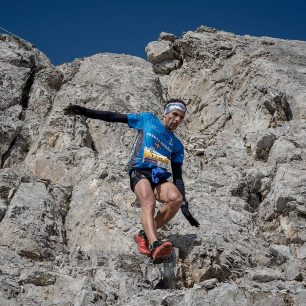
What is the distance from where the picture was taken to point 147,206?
25.8 feet

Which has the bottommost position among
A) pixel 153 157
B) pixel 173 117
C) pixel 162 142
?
pixel 153 157

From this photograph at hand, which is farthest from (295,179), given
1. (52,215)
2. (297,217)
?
(52,215)

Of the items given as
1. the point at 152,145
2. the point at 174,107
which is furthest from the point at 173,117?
the point at 152,145

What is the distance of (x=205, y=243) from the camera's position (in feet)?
27.3

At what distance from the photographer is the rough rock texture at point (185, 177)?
6.99 meters

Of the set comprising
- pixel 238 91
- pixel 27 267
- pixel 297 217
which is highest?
pixel 238 91

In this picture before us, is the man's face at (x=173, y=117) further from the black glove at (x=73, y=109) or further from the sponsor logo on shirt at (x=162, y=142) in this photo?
the black glove at (x=73, y=109)

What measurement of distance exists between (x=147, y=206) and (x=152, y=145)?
143cm

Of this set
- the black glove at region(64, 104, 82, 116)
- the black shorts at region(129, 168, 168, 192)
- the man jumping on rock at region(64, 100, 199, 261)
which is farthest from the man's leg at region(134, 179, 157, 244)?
A: the black glove at region(64, 104, 82, 116)

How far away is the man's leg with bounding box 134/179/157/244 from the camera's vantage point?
297 inches

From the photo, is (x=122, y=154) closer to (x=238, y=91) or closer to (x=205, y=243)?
(x=205, y=243)

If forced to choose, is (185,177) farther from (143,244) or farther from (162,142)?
(143,244)

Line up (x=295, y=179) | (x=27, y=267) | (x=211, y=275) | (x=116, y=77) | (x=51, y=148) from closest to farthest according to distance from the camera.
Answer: (x=27, y=267) → (x=211, y=275) → (x=295, y=179) → (x=51, y=148) → (x=116, y=77)

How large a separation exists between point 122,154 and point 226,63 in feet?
27.9
